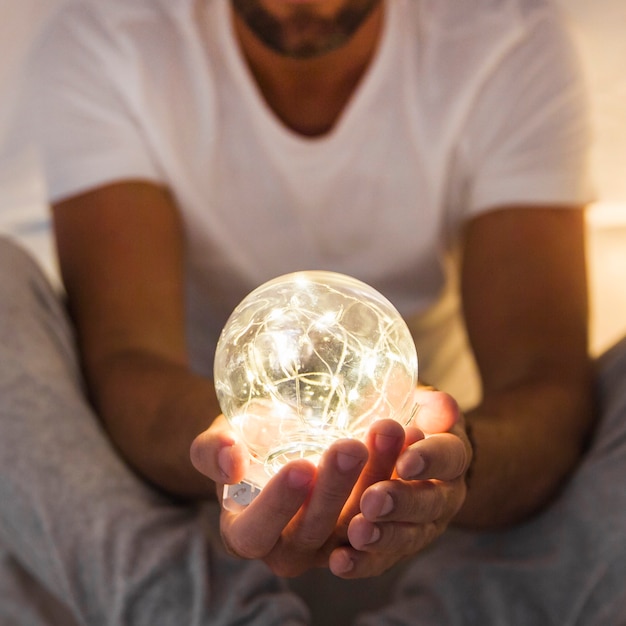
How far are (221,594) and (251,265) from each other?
1.94 ft

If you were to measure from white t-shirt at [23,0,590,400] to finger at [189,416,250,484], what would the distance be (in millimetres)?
652

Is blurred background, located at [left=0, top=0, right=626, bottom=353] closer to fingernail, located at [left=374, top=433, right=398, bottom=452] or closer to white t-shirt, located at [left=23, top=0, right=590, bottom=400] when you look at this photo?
white t-shirt, located at [left=23, top=0, right=590, bottom=400]

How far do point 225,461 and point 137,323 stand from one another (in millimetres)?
529

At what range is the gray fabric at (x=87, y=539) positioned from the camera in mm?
942

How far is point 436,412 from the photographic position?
0.78 m

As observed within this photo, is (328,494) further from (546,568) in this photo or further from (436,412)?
(546,568)

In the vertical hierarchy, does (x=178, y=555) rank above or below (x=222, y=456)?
below

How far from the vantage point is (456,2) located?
4.43 feet

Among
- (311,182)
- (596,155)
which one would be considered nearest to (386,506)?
(311,182)

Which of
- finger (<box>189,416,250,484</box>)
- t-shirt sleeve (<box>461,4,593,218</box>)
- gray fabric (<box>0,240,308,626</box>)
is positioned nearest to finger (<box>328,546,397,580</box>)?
finger (<box>189,416,250,484</box>)

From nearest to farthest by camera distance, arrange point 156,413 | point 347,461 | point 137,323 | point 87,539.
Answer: point 347,461
point 87,539
point 156,413
point 137,323

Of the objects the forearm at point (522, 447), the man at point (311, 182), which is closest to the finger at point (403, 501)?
the forearm at point (522, 447)

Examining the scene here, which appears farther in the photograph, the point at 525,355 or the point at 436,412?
the point at 525,355

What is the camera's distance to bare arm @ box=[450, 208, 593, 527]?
1020 mm
